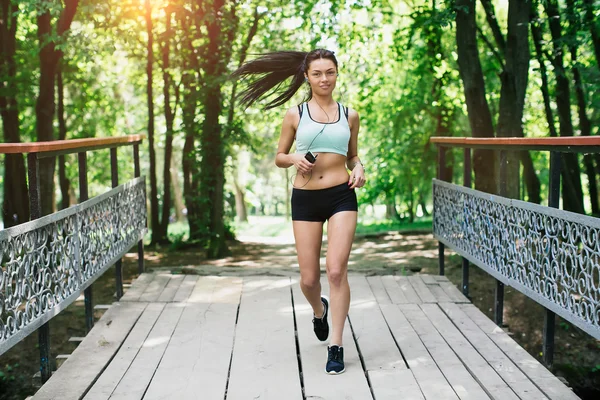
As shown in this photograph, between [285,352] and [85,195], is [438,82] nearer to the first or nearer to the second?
[85,195]

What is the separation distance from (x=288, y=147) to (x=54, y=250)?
1704mm

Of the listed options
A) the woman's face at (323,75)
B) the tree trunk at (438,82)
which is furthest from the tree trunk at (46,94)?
the woman's face at (323,75)

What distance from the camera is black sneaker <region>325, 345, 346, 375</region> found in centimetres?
438

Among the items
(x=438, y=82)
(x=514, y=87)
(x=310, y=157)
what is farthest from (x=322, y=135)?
(x=438, y=82)

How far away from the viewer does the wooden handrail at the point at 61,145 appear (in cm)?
405

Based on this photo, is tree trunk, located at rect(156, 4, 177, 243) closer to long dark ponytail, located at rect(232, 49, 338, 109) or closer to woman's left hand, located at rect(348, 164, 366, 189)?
long dark ponytail, located at rect(232, 49, 338, 109)

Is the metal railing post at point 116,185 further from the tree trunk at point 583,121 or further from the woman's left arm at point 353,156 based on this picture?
the tree trunk at point 583,121

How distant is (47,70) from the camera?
36.3 ft

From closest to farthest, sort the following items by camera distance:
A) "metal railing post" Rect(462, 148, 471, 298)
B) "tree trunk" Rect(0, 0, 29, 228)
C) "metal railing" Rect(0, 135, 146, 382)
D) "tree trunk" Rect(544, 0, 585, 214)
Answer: "metal railing" Rect(0, 135, 146, 382), "metal railing post" Rect(462, 148, 471, 298), "tree trunk" Rect(0, 0, 29, 228), "tree trunk" Rect(544, 0, 585, 214)

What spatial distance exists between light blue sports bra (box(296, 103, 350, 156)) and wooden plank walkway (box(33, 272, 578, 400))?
1.40 metres

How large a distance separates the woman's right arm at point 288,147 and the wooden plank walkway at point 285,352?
50.6 inches

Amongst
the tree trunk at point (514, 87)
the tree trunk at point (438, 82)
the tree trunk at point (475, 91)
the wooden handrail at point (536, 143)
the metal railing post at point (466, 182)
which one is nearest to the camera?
the wooden handrail at point (536, 143)

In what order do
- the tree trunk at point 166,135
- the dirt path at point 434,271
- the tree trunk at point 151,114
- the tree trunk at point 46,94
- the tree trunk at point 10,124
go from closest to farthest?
the dirt path at point 434,271 → the tree trunk at point 46,94 → the tree trunk at point 10,124 → the tree trunk at point 151,114 → the tree trunk at point 166,135

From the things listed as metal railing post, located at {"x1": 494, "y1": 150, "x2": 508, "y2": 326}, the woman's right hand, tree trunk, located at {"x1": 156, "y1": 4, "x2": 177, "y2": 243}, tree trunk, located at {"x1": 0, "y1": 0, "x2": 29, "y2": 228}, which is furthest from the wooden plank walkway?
tree trunk, located at {"x1": 156, "y1": 4, "x2": 177, "y2": 243}
